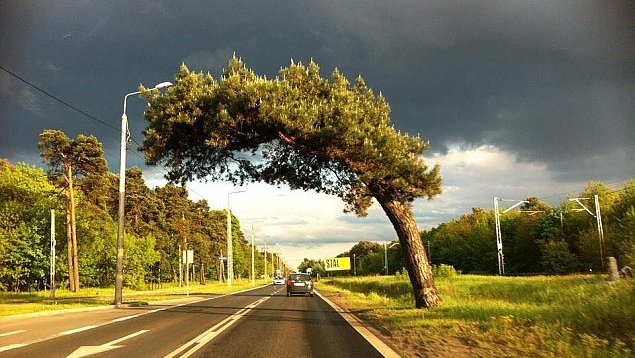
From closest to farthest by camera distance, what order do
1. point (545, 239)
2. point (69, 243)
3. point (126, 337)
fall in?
point (126, 337) < point (69, 243) < point (545, 239)

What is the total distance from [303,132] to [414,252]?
6382 mm


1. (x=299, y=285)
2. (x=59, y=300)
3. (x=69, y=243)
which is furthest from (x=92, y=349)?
(x=69, y=243)

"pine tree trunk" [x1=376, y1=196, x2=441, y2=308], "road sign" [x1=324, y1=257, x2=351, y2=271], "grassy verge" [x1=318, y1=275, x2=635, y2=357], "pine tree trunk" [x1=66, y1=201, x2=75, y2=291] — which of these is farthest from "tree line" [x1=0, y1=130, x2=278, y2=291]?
"road sign" [x1=324, y1=257, x2=351, y2=271]

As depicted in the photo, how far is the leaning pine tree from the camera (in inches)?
640

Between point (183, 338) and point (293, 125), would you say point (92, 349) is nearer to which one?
point (183, 338)

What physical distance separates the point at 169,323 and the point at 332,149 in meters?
7.92

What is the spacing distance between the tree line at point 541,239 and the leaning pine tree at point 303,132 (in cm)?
2905

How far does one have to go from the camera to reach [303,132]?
16.2 metres

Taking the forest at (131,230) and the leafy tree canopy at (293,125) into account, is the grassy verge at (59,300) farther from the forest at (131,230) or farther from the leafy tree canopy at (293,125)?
the leafy tree canopy at (293,125)

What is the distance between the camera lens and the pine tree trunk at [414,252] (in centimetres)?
1834

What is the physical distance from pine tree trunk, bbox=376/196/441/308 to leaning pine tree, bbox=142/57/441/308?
0.04 metres

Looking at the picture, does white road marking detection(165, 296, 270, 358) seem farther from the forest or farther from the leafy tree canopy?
the forest

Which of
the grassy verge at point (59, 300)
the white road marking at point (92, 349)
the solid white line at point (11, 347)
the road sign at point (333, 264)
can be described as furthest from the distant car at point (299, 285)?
the road sign at point (333, 264)

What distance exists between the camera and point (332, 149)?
661 inches
